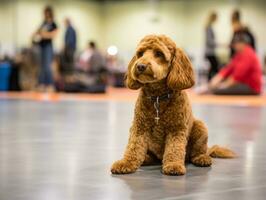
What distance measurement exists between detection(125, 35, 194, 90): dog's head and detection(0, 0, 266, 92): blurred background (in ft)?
38.4

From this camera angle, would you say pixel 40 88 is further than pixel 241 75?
Yes

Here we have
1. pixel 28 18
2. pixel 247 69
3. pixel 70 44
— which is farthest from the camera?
pixel 28 18

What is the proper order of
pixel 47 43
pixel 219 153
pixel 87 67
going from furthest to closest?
1. pixel 87 67
2. pixel 47 43
3. pixel 219 153

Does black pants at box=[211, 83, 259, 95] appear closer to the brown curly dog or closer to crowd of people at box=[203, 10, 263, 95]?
crowd of people at box=[203, 10, 263, 95]

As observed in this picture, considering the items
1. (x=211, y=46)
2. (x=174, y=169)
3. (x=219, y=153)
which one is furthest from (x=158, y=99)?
(x=211, y=46)

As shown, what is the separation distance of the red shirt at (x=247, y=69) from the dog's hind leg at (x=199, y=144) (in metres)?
7.23

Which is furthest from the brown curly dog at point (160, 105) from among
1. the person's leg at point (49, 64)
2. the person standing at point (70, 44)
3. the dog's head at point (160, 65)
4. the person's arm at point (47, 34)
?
the person standing at point (70, 44)

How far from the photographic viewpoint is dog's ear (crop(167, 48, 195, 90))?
2.95m

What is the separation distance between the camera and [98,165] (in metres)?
3.36

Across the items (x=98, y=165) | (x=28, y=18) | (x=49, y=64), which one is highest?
→ (x=28, y=18)

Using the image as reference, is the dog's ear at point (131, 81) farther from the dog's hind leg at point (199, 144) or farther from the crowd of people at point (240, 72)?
the crowd of people at point (240, 72)

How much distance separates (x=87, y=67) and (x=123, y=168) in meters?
11.7

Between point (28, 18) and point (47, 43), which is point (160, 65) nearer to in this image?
Answer: point (47, 43)

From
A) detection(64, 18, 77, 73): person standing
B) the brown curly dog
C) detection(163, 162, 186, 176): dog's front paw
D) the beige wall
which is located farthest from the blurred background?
detection(163, 162, 186, 176): dog's front paw
